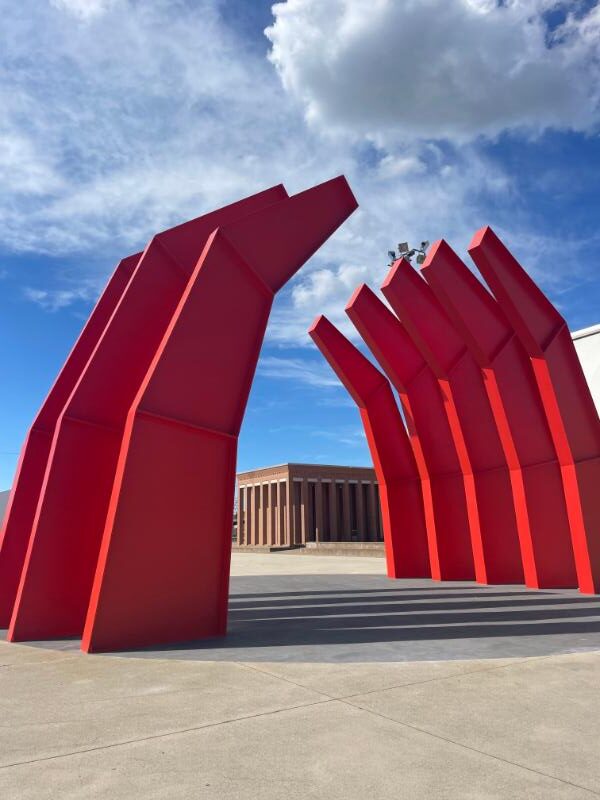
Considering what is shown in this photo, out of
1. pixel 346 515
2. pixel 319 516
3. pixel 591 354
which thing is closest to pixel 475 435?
pixel 591 354

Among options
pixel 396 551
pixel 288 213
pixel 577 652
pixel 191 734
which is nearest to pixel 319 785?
pixel 191 734

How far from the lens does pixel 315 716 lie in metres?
4.21

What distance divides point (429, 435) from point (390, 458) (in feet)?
4.66

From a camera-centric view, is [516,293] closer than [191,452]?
No

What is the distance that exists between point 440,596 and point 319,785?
9464mm

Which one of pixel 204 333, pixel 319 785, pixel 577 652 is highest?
pixel 204 333

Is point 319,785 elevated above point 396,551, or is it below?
below

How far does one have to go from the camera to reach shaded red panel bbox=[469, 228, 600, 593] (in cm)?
1170

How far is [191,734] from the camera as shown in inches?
152

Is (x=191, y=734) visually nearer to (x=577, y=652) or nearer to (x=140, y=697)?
(x=140, y=697)

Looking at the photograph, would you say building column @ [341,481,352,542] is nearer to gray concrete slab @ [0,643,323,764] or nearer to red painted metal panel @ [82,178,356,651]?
red painted metal panel @ [82,178,356,651]

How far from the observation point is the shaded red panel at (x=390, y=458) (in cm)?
1666

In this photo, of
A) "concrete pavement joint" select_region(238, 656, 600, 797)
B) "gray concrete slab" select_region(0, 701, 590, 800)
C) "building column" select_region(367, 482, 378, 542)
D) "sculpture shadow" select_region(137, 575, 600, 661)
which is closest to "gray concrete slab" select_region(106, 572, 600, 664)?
"sculpture shadow" select_region(137, 575, 600, 661)

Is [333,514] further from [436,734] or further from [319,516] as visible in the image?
[436,734]
